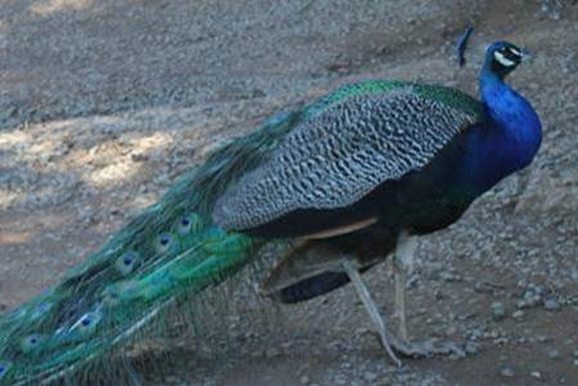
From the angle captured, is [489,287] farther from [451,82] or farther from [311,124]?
[451,82]

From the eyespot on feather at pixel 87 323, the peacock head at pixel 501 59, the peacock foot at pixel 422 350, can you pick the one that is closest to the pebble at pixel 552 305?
the peacock foot at pixel 422 350

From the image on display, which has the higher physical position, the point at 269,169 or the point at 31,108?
the point at 269,169

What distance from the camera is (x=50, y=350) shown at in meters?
3.81

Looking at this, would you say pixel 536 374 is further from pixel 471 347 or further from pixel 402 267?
pixel 402 267

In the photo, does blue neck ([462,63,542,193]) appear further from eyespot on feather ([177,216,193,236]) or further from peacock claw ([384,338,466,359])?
eyespot on feather ([177,216,193,236])

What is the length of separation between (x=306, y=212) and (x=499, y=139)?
71 cm

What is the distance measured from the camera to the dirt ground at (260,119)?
4.15 meters

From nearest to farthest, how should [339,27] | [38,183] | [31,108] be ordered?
[38,183] < [31,108] < [339,27]

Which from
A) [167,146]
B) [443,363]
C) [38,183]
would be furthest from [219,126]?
[443,363]

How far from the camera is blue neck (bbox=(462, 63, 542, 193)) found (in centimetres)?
388

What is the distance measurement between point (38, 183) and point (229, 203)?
2729 millimetres

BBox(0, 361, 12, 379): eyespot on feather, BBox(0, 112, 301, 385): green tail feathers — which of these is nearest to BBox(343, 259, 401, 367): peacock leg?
BBox(0, 112, 301, 385): green tail feathers

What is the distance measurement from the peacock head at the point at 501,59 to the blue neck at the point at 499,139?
0.04 meters

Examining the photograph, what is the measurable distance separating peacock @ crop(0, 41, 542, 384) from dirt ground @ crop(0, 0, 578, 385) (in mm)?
339
